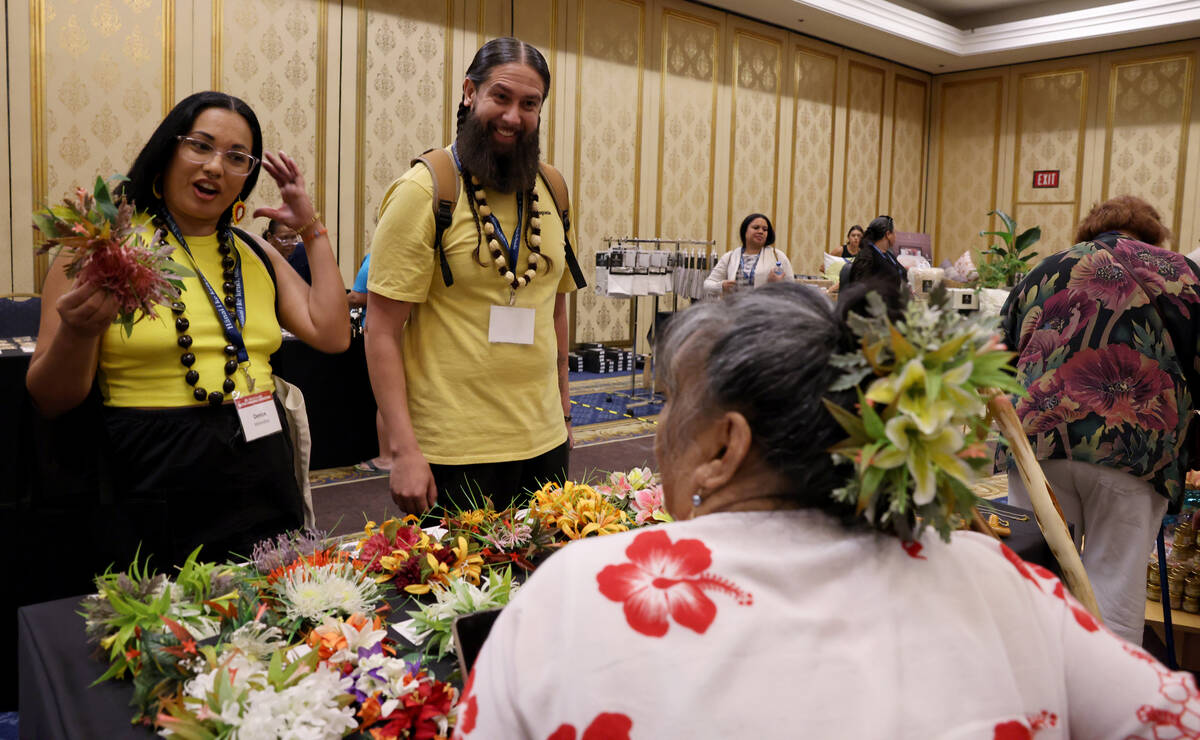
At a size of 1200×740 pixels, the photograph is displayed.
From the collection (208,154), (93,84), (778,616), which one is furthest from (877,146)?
(778,616)

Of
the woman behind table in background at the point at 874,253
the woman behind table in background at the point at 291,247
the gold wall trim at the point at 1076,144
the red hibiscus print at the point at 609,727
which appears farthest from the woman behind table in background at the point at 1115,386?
the gold wall trim at the point at 1076,144

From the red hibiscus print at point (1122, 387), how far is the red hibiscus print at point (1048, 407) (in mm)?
20

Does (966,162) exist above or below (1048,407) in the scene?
above

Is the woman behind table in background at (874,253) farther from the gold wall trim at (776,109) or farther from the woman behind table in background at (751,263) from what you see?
the gold wall trim at (776,109)

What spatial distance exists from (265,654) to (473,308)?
99 centimetres

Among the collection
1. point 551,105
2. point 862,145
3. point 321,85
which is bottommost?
point 321,85

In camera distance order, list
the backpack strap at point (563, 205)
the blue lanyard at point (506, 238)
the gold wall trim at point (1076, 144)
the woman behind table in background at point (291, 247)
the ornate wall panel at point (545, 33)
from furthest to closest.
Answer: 1. the gold wall trim at point (1076, 144)
2. the ornate wall panel at point (545, 33)
3. the woman behind table in background at point (291, 247)
4. the backpack strap at point (563, 205)
5. the blue lanyard at point (506, 238)

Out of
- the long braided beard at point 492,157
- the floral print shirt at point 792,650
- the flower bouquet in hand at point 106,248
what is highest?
the long braided beard at point 492,157

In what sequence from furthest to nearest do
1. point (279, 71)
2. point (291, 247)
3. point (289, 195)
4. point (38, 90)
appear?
1. point (279, 71)
2. point (38, 90)
3. point (291, 247)
4. point (289, 195)

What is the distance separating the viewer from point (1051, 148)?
1177 centimetres

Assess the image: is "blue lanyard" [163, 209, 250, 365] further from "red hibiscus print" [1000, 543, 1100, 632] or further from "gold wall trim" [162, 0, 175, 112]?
"gold wall trim" [162, 0, 175, 112]

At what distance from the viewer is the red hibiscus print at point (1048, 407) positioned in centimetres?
256

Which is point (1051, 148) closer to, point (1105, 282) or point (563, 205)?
point (1105, 282)

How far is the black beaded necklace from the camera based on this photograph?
1741 millimetres
